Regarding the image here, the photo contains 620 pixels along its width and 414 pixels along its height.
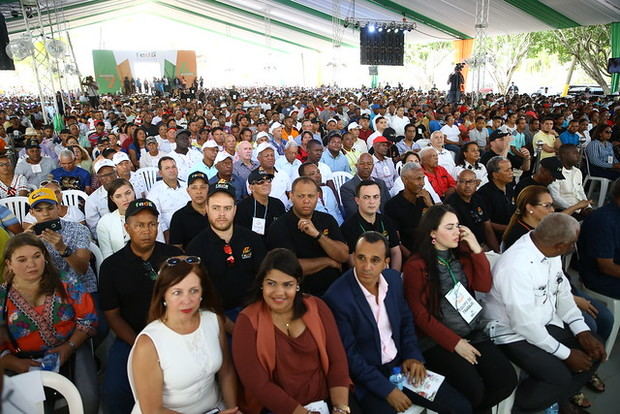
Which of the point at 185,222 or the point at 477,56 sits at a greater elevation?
the point at 477,56

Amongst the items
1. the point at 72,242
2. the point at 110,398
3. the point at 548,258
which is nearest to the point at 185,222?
the point at 72,242

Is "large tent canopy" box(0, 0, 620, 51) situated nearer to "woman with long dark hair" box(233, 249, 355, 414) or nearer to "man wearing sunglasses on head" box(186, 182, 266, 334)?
"man wearing sunglasses on head" box(186, 182, 266, 334)

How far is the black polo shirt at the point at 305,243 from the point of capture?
2967 millimetres

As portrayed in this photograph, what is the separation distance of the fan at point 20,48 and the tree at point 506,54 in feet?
80.3

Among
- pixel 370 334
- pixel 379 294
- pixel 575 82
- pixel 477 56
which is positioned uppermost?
pixel 575 82

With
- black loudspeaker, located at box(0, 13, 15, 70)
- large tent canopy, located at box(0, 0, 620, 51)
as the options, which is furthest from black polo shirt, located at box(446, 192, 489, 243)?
black loudspeaker, located at box(0, 13, 15, 70)

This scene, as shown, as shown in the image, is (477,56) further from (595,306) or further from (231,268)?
(231,268)

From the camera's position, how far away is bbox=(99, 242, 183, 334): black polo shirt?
232 cm

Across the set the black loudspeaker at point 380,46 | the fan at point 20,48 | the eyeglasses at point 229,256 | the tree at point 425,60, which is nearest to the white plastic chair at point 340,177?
the eyeglasses at point 229,256

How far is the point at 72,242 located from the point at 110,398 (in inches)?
49.1

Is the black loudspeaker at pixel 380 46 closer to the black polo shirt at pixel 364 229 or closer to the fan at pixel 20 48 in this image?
the fan at pixel 20 48

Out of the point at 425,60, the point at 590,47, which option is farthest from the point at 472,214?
the point at 425,60

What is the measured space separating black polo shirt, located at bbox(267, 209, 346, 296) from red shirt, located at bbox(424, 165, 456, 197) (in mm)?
2098

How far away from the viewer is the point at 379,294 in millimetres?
2230
